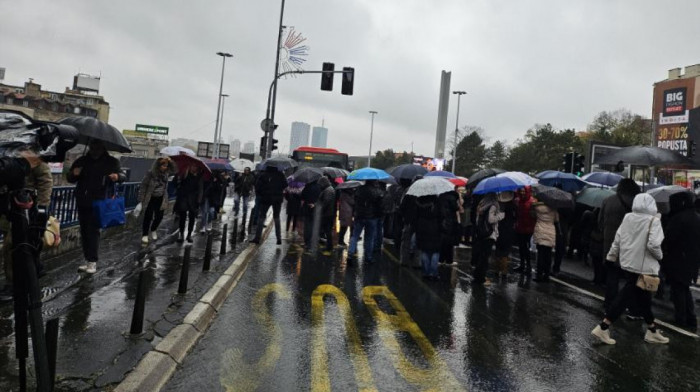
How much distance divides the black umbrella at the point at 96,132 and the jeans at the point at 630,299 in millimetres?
6667

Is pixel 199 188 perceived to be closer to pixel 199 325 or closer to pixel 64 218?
pixel 64 218

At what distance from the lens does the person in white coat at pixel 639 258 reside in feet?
18.7

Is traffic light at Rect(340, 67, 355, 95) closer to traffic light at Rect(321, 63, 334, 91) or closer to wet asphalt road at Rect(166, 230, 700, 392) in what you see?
traffic light at Rect(321, 63, 334, 91)

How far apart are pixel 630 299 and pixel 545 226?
3.71 m

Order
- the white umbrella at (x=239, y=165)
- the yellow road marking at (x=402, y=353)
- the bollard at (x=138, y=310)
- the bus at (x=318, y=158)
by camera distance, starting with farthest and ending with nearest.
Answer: the bus at (x=318, y=158) → the white umbrella at (x=239, y=165) → the bollard at (x=138, y=310) → the yellow road marking at (x=402, y=353)

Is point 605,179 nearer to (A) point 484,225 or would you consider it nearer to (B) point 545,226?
(B) point 545,226

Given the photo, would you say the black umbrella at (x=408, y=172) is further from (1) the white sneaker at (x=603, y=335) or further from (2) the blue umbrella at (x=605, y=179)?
(1) the white sneaker at (x=603, y=335)

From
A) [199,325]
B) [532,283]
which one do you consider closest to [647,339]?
[532,283]

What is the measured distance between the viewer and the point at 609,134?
59844 mm

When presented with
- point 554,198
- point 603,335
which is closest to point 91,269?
point 603,335

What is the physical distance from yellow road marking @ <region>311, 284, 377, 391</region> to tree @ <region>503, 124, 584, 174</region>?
197 feet

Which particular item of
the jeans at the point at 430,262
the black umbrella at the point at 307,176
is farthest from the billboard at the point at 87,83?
the jeans at the point at 430,262

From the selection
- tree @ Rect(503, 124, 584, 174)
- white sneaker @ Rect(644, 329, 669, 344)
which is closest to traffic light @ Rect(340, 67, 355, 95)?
white sneaker @ Rect(644, 329, 669, 344)

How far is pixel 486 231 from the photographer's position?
8883 mm
